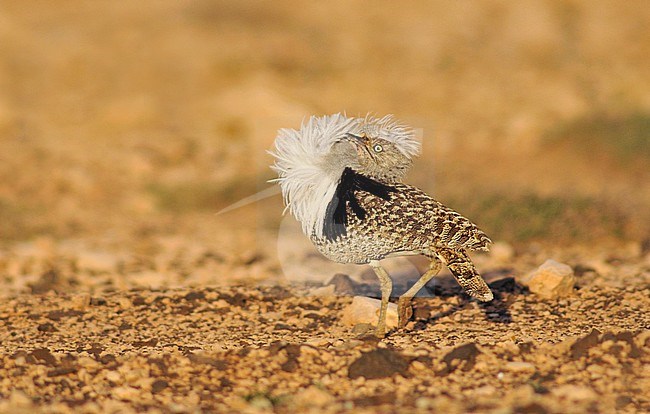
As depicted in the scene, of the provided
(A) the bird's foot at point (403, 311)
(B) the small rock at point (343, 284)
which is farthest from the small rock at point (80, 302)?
(A) the bird's foot at point (403, 311)

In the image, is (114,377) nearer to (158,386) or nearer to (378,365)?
(158,386)

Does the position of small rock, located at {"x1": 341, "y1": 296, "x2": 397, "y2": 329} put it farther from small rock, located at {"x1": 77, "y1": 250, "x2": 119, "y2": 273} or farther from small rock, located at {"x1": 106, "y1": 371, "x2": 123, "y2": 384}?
small rock, located at {"x1": 77, "y1": 250, "x2": 119, "y2": 273}

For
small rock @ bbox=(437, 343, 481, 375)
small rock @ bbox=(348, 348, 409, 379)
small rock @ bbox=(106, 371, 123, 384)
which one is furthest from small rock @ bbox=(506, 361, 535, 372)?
small rock @ bbox=(106, 371, 123, 384)

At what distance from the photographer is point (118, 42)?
53.6 feet

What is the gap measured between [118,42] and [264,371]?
12.6 m

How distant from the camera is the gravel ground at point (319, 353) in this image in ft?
14.8

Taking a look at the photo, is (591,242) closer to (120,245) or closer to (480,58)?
(120,245)

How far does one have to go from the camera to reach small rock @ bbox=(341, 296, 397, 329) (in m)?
5.75

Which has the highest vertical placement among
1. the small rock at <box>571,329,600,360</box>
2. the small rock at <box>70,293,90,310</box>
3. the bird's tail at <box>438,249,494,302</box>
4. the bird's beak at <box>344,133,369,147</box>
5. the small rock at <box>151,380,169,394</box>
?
the bird's beak at <box>344,133,369,147</box>

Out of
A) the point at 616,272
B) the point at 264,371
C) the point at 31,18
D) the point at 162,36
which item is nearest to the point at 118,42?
the point at 162,36

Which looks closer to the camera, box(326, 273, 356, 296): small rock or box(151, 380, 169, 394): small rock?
box(151, 380, 169, 394): small rock

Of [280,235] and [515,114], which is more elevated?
[515,114]

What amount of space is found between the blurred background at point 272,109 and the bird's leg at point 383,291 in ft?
9.35

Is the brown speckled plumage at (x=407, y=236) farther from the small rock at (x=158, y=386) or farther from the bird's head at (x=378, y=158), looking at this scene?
the small rock at (x=158, y=386)
